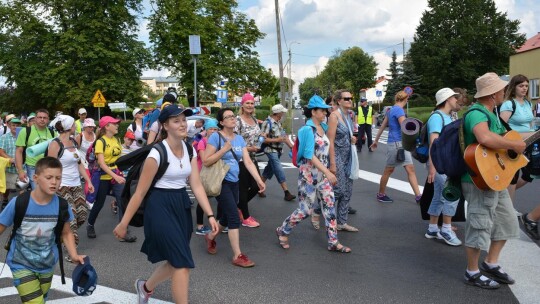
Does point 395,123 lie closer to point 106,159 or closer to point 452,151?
point 452,151

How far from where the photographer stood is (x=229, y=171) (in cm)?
570

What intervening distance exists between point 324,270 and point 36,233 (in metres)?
2.76

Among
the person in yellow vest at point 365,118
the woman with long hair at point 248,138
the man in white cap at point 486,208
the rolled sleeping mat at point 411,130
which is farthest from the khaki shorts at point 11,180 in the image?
the person in yellow vest at point 365,118

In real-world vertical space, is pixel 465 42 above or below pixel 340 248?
above

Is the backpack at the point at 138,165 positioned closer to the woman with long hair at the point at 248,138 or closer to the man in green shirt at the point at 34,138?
the woman with long hair at the point at 248,138

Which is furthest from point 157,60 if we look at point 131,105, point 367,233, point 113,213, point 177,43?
point 367,233

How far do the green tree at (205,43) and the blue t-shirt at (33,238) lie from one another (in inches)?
1418

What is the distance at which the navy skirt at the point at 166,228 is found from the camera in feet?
12.0

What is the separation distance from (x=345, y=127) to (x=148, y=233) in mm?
3509

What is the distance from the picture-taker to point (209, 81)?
39688 mm

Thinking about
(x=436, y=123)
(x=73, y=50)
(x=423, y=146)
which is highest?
(x=73, y=50)

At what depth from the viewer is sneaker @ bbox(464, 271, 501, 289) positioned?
4.45 meters

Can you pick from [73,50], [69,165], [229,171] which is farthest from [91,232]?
[73,50]

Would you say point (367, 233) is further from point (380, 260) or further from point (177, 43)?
point (177, 43)
